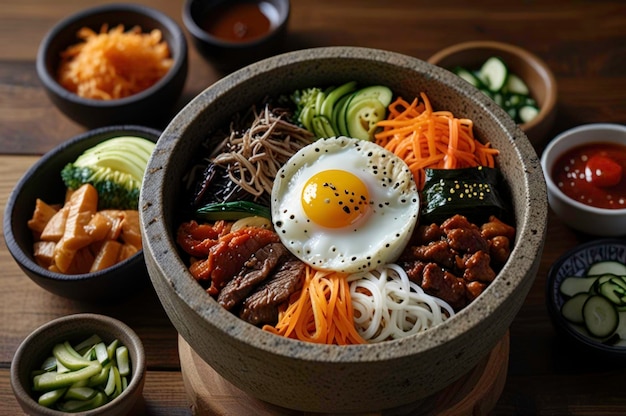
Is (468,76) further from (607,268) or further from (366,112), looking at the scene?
(607,268)

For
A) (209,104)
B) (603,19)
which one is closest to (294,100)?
(209,104)

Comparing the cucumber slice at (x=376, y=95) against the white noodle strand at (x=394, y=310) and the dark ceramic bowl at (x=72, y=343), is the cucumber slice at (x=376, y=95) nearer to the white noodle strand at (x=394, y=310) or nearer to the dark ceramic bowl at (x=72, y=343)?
the white noodle strand at (x=394, y=310)

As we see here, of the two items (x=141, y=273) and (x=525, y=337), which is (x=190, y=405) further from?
(x=525, y=337)

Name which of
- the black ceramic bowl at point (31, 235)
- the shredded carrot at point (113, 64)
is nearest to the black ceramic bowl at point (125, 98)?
the shredded carrot at point (113, 64)

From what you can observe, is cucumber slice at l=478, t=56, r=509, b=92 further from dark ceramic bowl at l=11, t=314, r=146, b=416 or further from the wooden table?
dark ceramic bowl at l=11, t=314, r=146, b=416

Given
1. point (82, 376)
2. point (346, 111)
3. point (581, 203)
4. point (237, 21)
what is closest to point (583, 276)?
point (581, 203)
